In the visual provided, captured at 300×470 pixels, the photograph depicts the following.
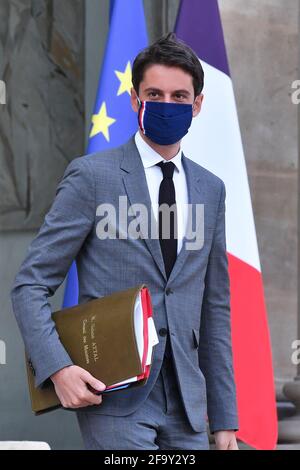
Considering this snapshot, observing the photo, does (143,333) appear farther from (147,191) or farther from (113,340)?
(147,191)

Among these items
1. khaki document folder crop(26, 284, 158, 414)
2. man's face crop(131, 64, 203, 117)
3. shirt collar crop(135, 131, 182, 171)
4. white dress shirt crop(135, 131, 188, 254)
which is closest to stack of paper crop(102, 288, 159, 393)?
khaki document folder crop(26, 284, 158, 414)

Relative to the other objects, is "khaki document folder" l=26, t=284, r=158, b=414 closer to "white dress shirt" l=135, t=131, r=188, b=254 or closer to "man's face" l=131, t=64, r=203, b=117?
"white dress shirt" l=135, t=131, r=188, b=254

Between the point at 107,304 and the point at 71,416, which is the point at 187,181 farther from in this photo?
the point at 71,416

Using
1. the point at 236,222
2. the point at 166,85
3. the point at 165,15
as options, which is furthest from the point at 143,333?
the point at 165,15

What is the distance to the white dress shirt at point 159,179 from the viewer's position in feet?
10.8

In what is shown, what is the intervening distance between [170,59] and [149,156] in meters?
0.30

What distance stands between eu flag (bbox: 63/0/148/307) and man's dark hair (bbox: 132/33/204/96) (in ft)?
7.31

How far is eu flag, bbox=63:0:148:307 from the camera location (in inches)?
222

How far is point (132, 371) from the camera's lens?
3014 millimetres

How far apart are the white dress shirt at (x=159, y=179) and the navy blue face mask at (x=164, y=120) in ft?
0.15

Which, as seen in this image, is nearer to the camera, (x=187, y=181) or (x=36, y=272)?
(x=36, y=272)

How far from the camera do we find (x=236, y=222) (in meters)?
5.80
